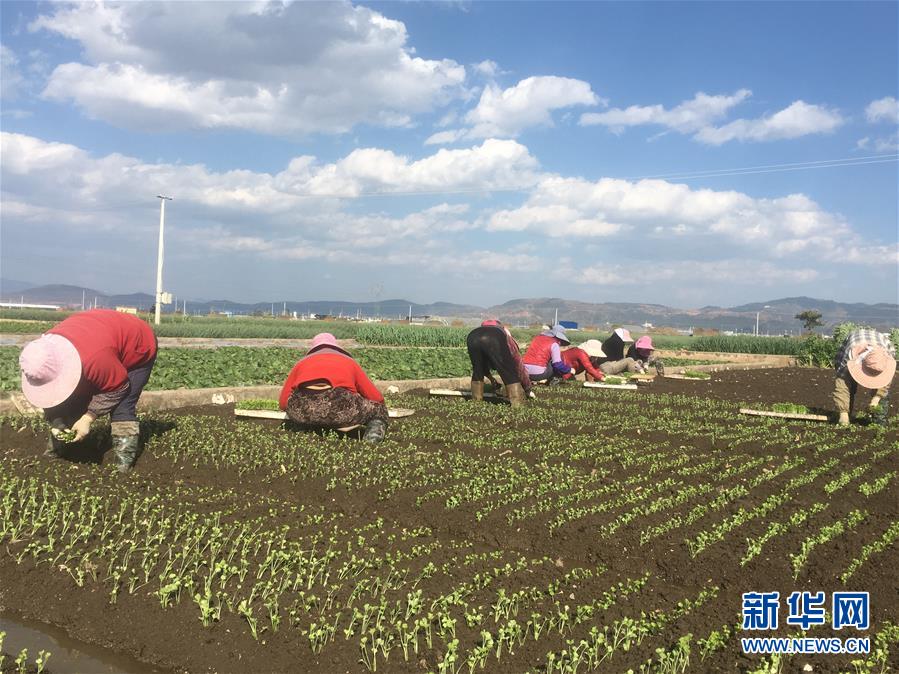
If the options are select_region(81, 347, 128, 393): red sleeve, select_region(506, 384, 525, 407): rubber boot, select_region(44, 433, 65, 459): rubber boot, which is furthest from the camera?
select_region(506, 384, 525, 407): rubber boot

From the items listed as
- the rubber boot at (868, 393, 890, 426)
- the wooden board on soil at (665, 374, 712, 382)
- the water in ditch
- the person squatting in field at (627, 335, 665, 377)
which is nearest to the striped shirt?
the rubber boot at (868, 393, 890, 426)

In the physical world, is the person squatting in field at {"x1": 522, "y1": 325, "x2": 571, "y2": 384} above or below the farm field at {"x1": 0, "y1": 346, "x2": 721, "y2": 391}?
above

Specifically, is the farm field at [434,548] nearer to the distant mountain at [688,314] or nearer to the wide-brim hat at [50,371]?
the wide-brim hat at [50,371]

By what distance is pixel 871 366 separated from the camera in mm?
9281

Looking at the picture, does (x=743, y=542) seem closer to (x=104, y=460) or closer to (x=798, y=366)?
(x=104, y=460)

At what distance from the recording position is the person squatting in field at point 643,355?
1742cm

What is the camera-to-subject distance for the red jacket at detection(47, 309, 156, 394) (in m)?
5.66

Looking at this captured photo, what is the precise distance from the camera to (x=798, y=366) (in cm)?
2375

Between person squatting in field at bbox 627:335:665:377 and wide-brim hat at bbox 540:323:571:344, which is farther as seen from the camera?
person squatting in field at bbox 627:335:665:377

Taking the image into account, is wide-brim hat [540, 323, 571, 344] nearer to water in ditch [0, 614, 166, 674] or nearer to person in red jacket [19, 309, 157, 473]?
person in red jacket [19, 309, 157, 473]

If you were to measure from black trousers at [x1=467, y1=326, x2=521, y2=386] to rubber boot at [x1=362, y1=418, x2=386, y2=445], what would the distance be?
3.06 m

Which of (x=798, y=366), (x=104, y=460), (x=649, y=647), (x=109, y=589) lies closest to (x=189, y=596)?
(x=109, y=589)

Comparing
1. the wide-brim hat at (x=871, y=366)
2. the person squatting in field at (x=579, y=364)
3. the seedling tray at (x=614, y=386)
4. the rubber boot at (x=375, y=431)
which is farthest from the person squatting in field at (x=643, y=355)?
the rubber boot at (x=375, y=431)

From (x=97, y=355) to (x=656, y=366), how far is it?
14.6 meters
